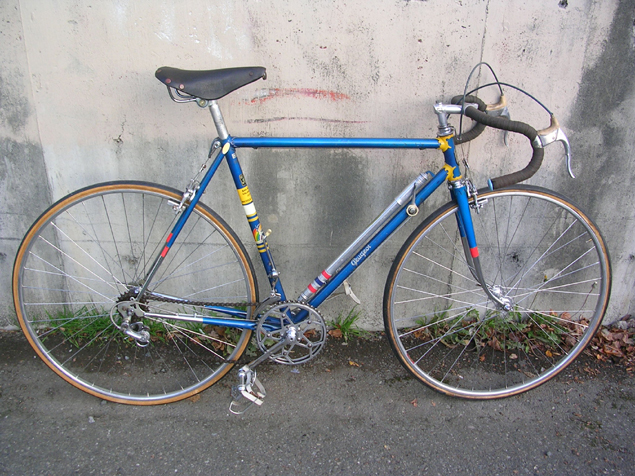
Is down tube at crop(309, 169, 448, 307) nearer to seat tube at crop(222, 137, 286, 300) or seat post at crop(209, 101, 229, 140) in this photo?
seat tube at crop(222, 137, 286, 300)

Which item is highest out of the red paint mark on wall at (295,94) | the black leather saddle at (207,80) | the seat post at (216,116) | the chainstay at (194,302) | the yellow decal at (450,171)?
the black leather saddle at (207,80)

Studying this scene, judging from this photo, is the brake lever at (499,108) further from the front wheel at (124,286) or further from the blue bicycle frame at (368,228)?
the front wheel at (124,286)

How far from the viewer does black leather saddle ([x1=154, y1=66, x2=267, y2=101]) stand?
2021mm

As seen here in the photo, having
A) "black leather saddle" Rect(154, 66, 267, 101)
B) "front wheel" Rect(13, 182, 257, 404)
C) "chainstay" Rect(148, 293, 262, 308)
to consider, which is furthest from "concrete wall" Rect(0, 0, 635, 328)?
"chainstay" Rect(148, 293, 262, 308)

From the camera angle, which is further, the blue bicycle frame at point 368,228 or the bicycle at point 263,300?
the bicycle at point 263,300

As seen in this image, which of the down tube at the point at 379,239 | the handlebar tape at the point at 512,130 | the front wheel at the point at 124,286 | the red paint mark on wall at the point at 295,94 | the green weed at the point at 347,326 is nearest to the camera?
the handlebar tape at the point at 512,130

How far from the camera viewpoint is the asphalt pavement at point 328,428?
7.24ft

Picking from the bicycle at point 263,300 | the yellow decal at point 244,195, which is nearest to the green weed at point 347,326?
the bicycle at point 263,300

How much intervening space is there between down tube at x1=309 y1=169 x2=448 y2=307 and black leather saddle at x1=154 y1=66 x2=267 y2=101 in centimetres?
104

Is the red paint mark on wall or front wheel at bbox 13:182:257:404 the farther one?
front wheel at bbox 13:182:257:404

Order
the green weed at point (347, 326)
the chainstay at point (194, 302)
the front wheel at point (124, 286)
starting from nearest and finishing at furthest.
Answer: the chainstay at point (194, 302)
the front wheel at point (124, 286)
the green weed at point (347, 326)

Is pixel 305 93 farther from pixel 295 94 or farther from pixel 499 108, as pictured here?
pixel 499 108

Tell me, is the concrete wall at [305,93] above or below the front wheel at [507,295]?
above

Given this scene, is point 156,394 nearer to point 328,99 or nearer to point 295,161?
point 295,161
